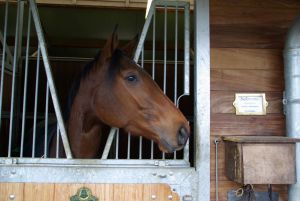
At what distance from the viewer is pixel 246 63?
1848mm

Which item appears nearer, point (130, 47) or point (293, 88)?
point (293, 88)

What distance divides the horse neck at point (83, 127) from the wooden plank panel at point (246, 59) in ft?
2.39

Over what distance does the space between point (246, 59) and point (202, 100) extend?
36 cm

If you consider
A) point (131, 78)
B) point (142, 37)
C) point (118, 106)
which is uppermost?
point (142, 37)

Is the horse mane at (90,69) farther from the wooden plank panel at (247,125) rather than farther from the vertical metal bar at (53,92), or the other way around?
the wooden plank panel at (247,125)

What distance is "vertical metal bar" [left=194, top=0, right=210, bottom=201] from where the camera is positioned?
1.71m

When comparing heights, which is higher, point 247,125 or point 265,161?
point 247,125

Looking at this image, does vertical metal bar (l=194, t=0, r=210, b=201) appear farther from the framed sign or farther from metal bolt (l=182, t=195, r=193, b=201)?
the framed sign

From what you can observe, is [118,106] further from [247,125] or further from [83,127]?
[247,125]

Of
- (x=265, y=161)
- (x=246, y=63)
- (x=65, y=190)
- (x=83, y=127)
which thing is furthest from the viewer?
(x=83, y=127)

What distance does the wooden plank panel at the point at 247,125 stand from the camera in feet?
5.89

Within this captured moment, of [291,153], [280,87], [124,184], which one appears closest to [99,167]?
[124,184]

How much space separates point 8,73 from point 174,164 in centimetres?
189

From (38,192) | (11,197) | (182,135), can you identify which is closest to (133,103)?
(182,135)
